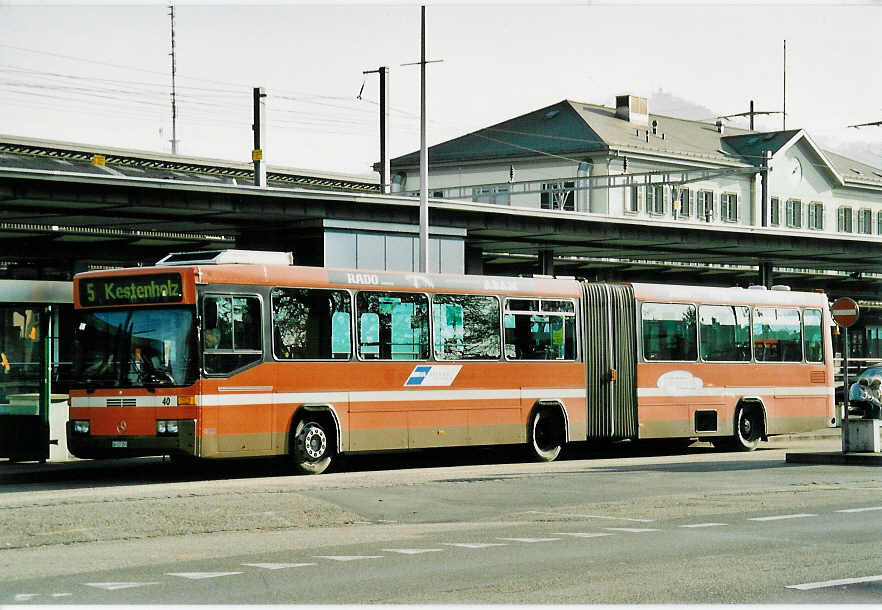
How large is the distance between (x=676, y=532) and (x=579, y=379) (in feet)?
38.6

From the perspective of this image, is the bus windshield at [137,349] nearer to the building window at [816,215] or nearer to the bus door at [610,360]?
the bus door at [610,360]

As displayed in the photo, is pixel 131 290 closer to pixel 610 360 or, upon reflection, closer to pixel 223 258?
pixel 223 258

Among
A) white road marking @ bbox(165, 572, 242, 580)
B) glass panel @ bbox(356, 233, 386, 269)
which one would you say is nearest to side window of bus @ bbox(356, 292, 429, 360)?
white road marking @ bbox(165, 572, 242, 580)

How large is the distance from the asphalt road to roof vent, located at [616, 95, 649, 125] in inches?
2479

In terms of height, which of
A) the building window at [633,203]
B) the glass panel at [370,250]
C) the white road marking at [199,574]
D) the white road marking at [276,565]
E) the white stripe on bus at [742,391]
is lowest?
the white road marking at [276,565]

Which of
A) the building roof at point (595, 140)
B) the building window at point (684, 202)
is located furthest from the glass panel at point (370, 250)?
the building window at point (684, 202)

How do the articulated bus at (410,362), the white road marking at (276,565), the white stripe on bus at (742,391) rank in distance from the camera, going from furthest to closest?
the white stripe on bus at (742,391), the articulated bus at (410,362), the white road marking at (276,565)

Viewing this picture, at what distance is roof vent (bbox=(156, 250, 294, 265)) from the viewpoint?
67.0 feet

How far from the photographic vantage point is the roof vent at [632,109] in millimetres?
83750

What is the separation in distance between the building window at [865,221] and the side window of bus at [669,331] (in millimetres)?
70774

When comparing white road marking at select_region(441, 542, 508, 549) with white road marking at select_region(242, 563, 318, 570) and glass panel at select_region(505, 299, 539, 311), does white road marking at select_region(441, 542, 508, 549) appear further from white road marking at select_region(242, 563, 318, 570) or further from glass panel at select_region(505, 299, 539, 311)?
glass panel at select_region(505, 299, 539, 311)

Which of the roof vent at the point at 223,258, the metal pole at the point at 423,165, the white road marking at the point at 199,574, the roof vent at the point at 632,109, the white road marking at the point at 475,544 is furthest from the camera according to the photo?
the roof vent at the point at 632,109

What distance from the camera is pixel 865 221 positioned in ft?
311

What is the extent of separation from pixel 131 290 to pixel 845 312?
12.9 meters
